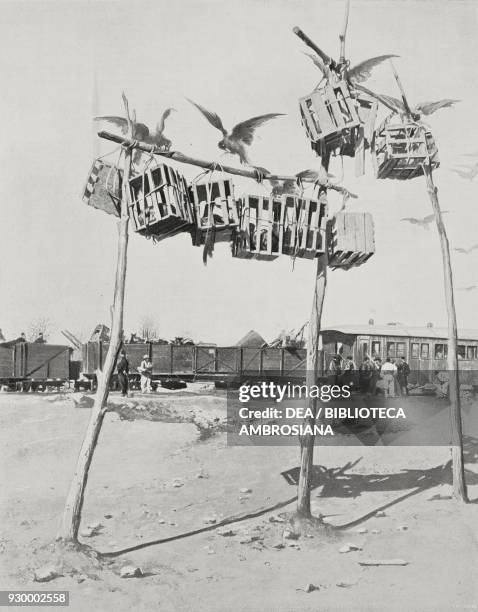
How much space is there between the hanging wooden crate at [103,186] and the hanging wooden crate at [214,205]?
0.86 m

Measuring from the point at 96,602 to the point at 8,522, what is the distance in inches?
58.8

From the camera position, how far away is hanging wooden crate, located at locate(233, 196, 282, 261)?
6926mm

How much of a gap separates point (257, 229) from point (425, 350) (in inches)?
544

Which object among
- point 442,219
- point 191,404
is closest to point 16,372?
point 191,404

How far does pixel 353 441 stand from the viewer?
28.2 ft

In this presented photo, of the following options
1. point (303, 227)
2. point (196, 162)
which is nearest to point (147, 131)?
point (196, 162)

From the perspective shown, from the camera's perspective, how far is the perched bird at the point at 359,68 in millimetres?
7395

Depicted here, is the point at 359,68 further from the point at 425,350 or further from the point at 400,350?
the point at 425,350

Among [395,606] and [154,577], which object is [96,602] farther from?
[395,606]

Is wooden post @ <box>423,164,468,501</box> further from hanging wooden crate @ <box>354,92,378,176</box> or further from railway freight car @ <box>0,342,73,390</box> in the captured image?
railway freight car @ <box>0,342,73,390</box>

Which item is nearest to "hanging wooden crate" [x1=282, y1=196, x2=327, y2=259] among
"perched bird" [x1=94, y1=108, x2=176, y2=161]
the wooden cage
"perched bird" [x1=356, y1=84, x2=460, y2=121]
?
the wooden cage

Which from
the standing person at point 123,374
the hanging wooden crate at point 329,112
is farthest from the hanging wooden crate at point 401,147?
the standing person at point 123,374

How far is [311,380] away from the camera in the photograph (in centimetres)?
717

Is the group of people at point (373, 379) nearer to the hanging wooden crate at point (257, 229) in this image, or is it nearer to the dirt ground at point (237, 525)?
the dirt ground at point (237, 525)
